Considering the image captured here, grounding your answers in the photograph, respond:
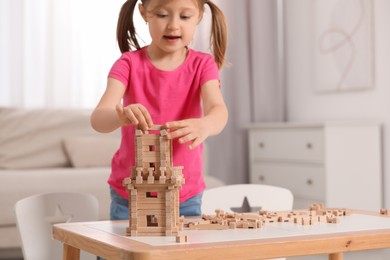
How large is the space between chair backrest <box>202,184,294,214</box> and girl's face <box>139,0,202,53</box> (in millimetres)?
500

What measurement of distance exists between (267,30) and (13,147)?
5.62ft

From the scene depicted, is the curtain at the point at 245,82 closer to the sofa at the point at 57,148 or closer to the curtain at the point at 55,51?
the curtain at the point at 55,51

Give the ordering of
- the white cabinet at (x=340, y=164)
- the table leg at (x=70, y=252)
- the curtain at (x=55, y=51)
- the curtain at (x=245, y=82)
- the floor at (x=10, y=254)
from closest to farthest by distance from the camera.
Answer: the table leg at (x=70, y=252)
the floor at (x=10, y=254)
the white cabinet at (x=340, y=164)
the curtain at (x=55, y=51)
the curtain at (x=245, y=82)

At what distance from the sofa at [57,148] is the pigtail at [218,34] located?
61.0 inches

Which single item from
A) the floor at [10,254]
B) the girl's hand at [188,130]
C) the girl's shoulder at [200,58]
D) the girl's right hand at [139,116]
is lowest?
the floor at [10,254]

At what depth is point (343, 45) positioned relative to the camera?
3818mm

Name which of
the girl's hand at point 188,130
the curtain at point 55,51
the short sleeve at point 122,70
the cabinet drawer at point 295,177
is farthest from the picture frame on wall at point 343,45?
the girl's hand at point 188,130

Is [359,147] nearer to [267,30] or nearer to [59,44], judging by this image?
[267,30]

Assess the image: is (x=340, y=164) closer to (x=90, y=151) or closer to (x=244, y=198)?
(x=90, y=151)

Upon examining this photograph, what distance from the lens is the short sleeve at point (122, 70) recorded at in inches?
61.2

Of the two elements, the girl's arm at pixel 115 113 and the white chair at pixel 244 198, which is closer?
the girl's arm at pixel 115 113

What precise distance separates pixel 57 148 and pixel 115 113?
241cm

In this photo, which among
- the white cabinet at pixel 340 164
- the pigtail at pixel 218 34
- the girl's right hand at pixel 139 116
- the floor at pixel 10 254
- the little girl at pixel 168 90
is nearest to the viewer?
the girl's right hand at pixel 139 116

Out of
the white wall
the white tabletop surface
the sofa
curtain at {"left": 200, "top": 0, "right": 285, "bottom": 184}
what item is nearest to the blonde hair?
the white tabletop surface
